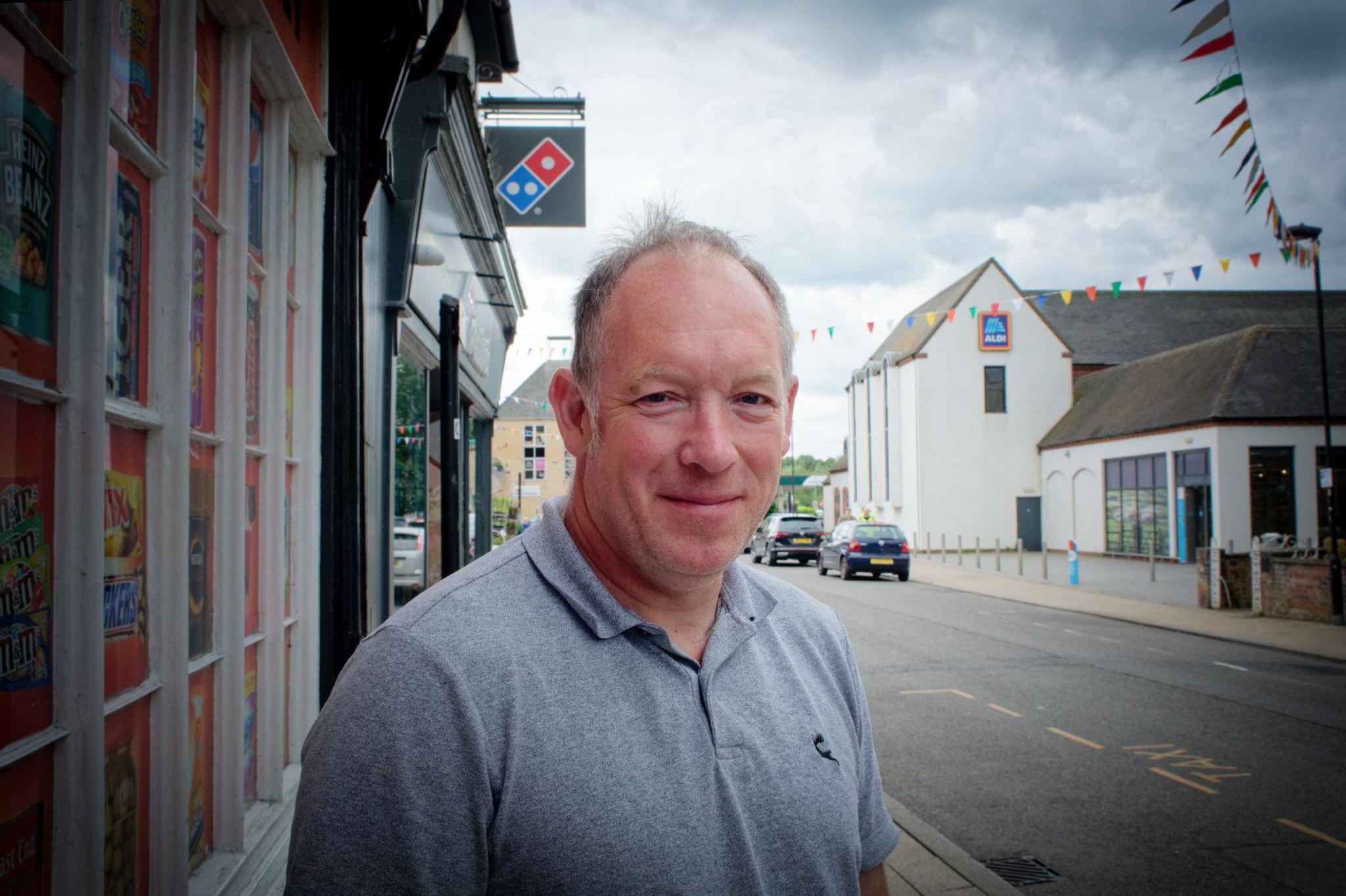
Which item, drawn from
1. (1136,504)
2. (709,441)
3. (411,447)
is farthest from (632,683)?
(1136,504)

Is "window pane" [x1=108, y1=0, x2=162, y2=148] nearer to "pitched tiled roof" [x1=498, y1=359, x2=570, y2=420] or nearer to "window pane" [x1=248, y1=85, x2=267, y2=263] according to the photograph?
"window pane" [x1=248, y1=85, x2=267, y2=263]

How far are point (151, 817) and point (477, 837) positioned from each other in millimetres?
1063

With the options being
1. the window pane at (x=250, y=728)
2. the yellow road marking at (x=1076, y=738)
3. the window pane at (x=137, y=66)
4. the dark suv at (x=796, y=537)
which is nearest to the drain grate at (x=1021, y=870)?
the yellow road marking at (x=1076, y=738)

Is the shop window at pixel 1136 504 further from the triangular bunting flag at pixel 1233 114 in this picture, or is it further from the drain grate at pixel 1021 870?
the drain grate at pixel 1021 870

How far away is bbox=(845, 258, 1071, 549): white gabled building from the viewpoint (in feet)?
117

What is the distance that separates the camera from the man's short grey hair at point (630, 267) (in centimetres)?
155

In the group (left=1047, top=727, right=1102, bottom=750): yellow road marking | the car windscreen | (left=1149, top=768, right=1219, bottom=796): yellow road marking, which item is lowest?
(left=1047, top=727, right=1102, bottom=750): yellow road marking

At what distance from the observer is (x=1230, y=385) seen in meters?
25.4

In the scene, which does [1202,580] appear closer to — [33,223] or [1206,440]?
[1206,440]

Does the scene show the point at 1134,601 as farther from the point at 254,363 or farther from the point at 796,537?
the point at 254,363


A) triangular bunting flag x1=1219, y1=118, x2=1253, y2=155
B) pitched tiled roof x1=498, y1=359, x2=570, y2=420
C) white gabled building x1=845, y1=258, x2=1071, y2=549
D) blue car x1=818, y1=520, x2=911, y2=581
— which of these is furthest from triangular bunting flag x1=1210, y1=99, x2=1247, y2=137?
pitched tiled roof x1=498, y1=359, x2=570, y2=420

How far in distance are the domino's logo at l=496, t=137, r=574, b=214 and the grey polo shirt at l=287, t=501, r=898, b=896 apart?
765cm

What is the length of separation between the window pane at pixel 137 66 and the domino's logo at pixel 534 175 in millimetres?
6919

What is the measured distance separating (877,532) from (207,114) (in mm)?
20510
